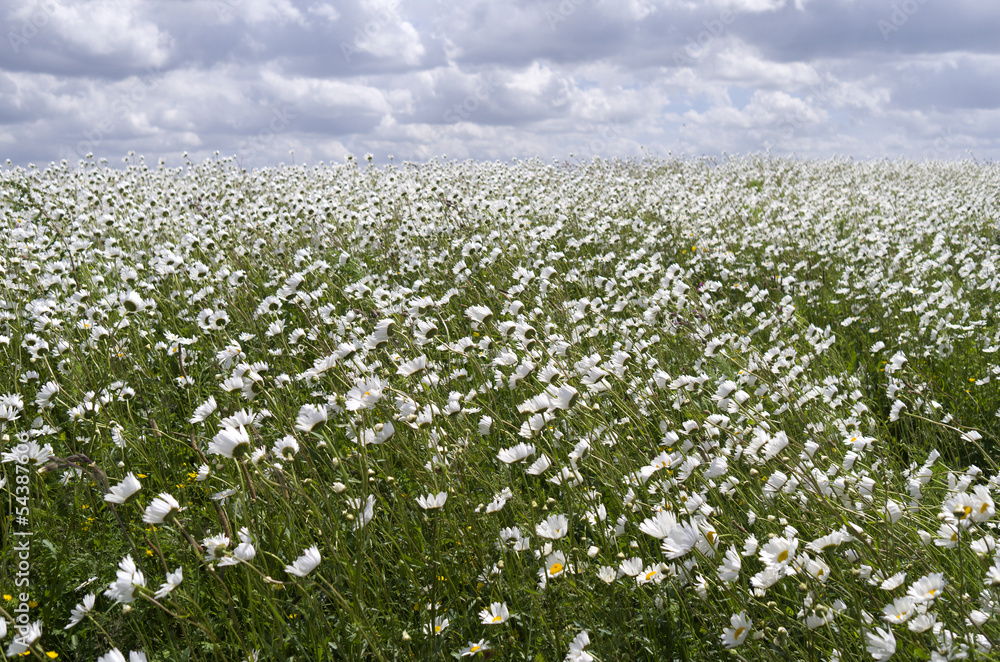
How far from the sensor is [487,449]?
327 cm

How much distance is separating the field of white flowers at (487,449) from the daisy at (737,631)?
0.5 inches

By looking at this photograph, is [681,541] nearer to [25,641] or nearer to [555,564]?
[555,564]

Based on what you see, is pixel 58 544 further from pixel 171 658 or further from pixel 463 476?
pixel 463 476

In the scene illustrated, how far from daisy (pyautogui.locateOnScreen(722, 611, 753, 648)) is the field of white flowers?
13 millimetres

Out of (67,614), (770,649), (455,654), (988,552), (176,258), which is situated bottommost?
(67,614)

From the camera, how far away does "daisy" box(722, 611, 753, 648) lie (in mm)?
1737

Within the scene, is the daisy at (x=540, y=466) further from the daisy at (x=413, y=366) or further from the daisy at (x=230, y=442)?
the daisy at (x=230, y=442)

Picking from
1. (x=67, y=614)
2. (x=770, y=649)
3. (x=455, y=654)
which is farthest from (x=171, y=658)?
(x=770, y=649)

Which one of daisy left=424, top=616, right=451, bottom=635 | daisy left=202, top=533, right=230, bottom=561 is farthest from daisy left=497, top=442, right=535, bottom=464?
daisy left=202, top=533, right=230, bottom=561

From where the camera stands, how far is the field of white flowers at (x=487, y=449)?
194 cm

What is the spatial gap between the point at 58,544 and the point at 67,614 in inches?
16.4

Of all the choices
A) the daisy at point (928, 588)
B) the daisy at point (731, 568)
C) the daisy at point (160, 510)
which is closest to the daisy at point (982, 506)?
the daisy at point (928, 588)

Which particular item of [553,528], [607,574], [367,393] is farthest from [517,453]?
[367,393]

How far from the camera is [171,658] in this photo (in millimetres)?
2205
